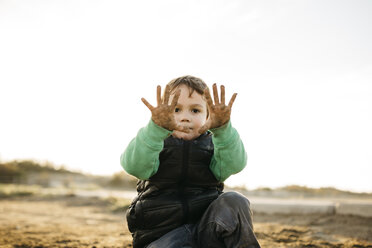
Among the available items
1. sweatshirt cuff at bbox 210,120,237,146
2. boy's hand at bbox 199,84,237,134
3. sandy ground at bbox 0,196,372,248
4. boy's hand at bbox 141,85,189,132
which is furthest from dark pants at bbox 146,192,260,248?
sandy ground at bbox 0,196,372,248

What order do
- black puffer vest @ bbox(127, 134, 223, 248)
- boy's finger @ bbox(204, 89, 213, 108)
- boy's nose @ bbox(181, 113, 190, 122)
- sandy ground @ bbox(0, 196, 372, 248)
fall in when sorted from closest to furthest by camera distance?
boy's finger @ bbox(204, 89, 213, 108), black puffer vest @ bbox(127, 134, 223, 248), boy's nose @ bbox(181, 113, 190, 122), sandy ground @ bbox(0, 196, 372, 248)

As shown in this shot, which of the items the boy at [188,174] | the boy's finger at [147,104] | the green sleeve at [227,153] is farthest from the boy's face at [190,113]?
the boy's finger at [147,104]

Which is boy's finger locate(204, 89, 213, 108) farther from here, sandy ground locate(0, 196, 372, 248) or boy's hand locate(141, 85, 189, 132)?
sandy ground locate(0, 196, 372, 248)

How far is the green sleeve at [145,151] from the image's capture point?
160 centimetres

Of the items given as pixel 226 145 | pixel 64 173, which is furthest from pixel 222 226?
pixel 64 173

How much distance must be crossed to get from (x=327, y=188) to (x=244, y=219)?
28.7 ft

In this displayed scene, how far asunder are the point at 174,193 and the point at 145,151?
35 centimetres

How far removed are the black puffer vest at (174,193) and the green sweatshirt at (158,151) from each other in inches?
3.2

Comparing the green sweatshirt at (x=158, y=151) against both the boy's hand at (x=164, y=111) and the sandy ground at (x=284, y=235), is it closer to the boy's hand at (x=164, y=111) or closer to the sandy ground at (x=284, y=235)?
the boy's hand at (x=164, y=111)

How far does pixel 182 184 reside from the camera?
1.80 metres

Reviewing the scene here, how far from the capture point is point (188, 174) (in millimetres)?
1771

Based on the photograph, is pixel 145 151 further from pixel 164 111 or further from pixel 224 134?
pixel 224 134

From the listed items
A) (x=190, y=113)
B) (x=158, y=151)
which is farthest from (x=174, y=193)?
(x=190, y=113)

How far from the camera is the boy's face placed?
1.86m
